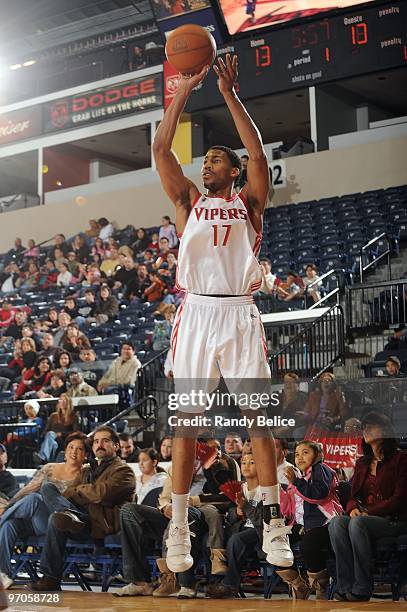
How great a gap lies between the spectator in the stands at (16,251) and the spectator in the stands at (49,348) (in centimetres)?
511

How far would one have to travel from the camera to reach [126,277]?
39.8 ft

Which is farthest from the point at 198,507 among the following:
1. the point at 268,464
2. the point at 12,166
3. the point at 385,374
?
the point at 12,166

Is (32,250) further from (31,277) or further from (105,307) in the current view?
(105,307)

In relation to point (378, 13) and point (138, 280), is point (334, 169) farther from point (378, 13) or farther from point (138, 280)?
point (138, 280)

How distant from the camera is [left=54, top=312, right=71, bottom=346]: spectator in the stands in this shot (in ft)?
35.9

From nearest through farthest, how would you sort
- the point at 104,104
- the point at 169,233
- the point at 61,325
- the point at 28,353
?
the point at 28,353 → the point at 61,325 → the point at 169,233 → the point at 104,104

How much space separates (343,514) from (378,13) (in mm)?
9154

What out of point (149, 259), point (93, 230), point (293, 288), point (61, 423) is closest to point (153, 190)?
point (93, 230)

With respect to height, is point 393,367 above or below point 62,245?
below

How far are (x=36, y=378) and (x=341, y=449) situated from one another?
4.84 metres

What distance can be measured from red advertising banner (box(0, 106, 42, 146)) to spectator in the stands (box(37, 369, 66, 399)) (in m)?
9.52

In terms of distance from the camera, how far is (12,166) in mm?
19266

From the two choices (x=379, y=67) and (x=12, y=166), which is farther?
(x=12, y=166)

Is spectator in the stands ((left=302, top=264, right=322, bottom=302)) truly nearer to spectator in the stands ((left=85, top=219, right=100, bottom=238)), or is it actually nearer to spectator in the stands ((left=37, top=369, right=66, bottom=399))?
spectator in the stands ((left=37, top=369, right=66, bottom=399))
